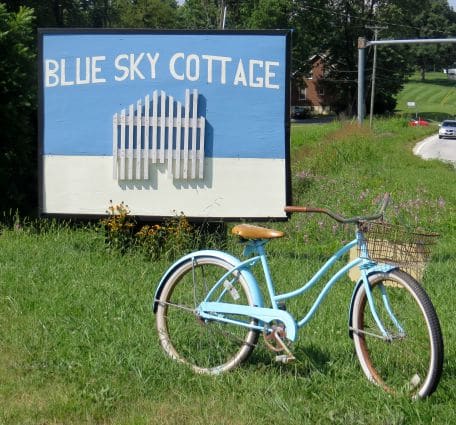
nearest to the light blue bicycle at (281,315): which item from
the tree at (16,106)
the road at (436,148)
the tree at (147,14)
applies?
the tree at (16,106)

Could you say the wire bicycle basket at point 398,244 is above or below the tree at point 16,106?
below

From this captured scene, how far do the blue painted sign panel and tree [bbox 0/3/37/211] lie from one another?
3440 millimetres

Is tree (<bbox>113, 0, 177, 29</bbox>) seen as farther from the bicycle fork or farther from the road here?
the bicycle fork

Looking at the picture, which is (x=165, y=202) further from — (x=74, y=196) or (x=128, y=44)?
(x=128, y=44)

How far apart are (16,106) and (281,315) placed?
859cm

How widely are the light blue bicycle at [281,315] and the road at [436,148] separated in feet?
102

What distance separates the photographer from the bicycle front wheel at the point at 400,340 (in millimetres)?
3926

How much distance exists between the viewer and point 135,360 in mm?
4797

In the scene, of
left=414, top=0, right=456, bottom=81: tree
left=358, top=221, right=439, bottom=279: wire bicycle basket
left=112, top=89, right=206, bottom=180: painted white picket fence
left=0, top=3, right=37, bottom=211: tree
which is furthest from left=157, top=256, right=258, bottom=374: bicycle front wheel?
left=414, top=0, right=456, bottom=81: tree

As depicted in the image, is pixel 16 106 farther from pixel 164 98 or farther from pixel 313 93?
pixel 313 93

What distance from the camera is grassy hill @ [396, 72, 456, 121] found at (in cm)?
8544

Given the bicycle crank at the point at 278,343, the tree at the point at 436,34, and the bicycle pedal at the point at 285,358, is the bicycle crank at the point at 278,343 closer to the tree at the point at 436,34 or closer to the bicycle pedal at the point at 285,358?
the bicycle pedal at the point at 285,358

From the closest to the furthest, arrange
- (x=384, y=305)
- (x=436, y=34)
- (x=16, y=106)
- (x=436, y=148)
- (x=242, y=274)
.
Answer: (x=384, y=305) → (x=242, y=274) → (x=16, y=106) → (x=436, y=148) → (x=436, y=34)

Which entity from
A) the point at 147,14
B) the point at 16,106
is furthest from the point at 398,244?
the point at 147,14
